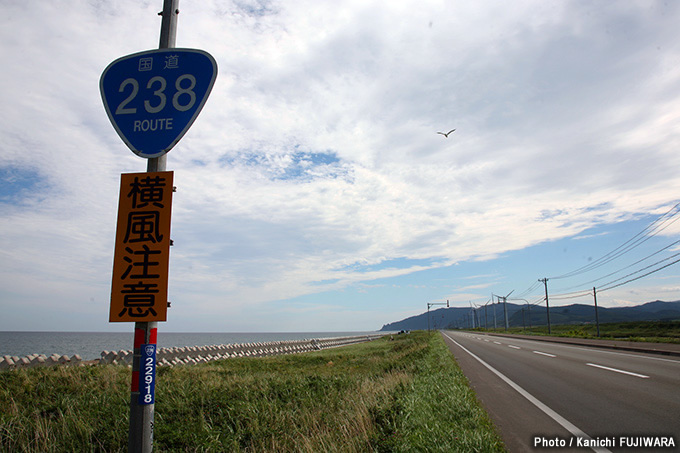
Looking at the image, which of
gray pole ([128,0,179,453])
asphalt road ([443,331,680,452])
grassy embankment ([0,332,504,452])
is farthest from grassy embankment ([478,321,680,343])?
gray pole ([128,0,179,453])

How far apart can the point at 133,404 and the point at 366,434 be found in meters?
3.50

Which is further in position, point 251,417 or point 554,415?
point 554,415

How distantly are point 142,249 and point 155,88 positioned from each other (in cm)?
129

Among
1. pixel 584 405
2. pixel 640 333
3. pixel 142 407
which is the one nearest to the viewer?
pixel 142 407

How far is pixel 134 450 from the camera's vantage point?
2473 millimetres

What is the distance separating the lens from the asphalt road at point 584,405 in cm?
537

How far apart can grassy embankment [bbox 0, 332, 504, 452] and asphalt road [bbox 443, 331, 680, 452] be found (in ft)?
2.45

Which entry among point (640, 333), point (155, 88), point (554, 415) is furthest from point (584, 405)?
point (640, 333)

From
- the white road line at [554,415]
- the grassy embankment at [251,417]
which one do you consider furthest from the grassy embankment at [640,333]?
the grassy embankment at [251,417]

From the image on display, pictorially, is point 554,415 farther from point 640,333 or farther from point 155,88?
point 640,333

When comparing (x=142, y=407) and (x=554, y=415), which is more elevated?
(x=142, y=407)

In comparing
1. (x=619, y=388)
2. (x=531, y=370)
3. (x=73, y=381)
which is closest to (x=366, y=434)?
(x=619, y=388)

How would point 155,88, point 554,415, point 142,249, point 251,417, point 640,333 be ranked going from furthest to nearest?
point 640,333 → point 554,415 → point 251,417 → point 155,88 → point 142,249

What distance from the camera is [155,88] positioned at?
3.11 meters
